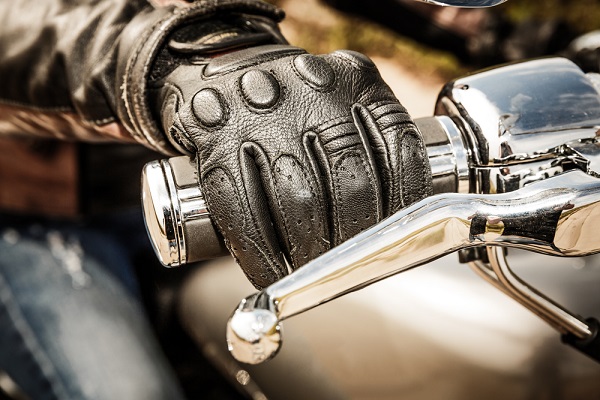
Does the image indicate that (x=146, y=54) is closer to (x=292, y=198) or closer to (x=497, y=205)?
(x=292, y=198)

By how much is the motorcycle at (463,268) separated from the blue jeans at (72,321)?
11.0 inches

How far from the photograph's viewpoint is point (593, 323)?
27.1 inches

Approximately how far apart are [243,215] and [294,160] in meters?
0.06

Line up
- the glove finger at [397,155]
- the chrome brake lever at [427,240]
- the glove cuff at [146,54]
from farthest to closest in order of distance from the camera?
the glove cuff at [146,54]
the glove finger at [397,155]
the chrome brake lever at [427,240]

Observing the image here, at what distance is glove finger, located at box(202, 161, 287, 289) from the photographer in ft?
1.84

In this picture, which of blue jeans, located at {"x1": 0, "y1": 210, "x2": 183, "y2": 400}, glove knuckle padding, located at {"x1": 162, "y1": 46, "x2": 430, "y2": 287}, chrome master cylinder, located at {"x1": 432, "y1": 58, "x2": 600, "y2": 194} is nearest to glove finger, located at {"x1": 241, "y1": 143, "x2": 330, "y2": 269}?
glove knuckle padding, located at {"x1": 162, "y1": 46, "x2": 430, "y2": 287}

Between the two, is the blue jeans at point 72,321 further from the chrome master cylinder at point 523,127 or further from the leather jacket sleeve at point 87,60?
the chrome master cylinder at point 523,127

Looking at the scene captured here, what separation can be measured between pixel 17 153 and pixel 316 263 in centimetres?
108

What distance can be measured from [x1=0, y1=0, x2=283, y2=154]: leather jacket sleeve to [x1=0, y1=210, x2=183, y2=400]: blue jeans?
319 mm

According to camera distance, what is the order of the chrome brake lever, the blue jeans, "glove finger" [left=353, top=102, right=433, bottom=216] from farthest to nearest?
1. the blue jeans
2. "glove finger" [left=353, top=102, right=433, bottom=216]
3. the chrome brake lever

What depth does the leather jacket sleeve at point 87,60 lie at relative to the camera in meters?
0.76

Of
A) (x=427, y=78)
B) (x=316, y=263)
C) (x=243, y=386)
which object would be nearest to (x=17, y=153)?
(x=243, y=386)

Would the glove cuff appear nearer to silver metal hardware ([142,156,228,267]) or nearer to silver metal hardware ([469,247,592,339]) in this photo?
silver metal hardware ([142,156,228,267])

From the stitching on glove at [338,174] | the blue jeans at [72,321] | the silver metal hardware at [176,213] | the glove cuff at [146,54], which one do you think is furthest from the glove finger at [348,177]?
the blue jeans at [72,321]
